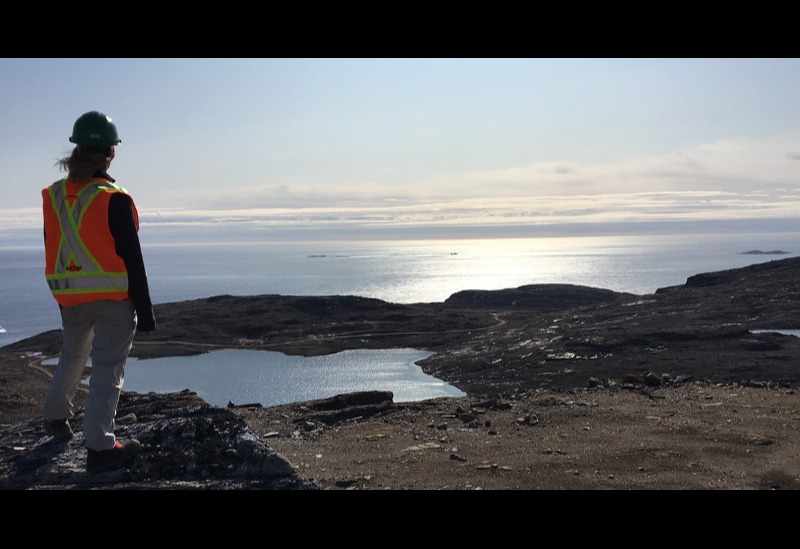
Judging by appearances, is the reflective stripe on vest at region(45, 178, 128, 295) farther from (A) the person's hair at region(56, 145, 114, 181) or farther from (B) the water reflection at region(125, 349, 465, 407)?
(B) the water reflection at region(125, 349, 465, 407)

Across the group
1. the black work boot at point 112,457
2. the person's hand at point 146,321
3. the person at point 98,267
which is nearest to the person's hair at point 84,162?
Result: the person at point 98,267

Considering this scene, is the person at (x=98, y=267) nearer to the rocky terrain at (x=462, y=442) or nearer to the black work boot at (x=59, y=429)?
the rocky terrain at (x=462, y=442)

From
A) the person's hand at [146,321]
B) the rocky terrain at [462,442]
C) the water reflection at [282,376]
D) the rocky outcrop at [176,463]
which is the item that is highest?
the person's hand at [146,321]

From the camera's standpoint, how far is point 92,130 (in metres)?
A: 5.32

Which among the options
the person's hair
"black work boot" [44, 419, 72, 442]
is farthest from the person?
"black work boot" [44, 419, 72, 442]

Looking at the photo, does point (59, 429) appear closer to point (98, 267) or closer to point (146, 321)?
point (146, 321)

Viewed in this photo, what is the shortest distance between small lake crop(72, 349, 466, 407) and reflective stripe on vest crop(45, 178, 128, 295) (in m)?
34.9

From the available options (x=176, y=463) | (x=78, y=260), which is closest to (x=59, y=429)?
(x=176, y=463)

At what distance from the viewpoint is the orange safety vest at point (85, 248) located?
17.0ft

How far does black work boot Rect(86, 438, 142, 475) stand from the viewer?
209 inches

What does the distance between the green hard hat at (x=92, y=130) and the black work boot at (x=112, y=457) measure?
2429 mm
